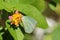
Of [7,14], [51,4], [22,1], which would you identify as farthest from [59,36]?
[7,14]

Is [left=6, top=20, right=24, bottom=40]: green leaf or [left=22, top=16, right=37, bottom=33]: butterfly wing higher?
[left=22, top=16, right=37, bottom=33]: butterfly wing

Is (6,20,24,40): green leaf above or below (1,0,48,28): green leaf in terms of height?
below

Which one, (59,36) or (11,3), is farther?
(59,36)

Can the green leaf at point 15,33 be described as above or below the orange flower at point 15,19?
below

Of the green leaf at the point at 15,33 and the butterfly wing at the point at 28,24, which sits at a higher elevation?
the butterfly wing at the point at 28,24

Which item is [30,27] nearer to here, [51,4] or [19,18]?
[19,18]

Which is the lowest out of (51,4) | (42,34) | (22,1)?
(42,34)

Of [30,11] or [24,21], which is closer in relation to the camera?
[24,21]

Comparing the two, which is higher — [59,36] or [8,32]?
[8,32]

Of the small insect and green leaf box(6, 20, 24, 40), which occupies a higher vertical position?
the small insect

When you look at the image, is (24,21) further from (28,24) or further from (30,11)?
(30,11)

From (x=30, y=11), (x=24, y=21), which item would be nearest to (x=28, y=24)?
(x=24, y=21)
